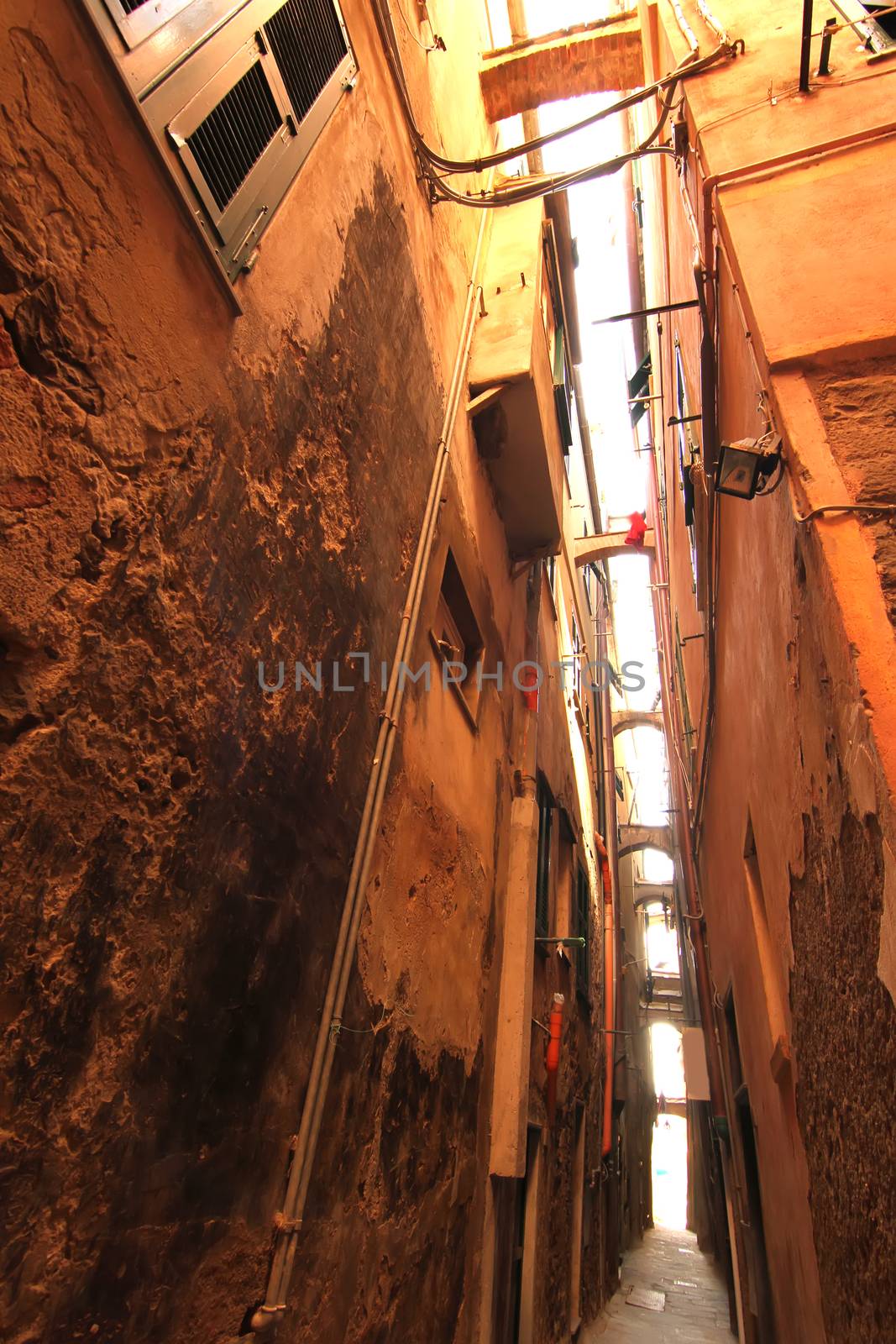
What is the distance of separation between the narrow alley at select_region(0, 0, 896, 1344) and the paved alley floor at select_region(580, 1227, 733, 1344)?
2255mm

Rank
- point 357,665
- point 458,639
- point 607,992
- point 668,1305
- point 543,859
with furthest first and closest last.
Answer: point 607,992 → point 668,1305 → point 543,859 → point 458,639 → point 357,665

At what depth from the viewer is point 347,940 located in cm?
280

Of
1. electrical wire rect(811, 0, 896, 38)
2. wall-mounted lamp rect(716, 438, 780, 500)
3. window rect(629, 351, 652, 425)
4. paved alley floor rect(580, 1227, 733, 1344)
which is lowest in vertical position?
paved alley floor rect(580, 1227, 733, 1344)

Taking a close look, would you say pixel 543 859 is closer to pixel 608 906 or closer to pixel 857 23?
pixel 857 23

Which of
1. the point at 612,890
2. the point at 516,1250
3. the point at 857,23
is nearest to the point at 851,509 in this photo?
the point at 857,23

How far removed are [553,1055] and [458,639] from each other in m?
3.68

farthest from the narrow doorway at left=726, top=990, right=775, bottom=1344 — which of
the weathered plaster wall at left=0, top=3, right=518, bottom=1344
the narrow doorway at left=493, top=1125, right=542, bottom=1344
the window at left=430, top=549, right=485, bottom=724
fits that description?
the window at left=430, top=549, right=485, bottom=724

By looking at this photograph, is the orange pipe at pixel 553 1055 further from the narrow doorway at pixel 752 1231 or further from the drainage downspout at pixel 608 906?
the drainage downspout at pixel 608 906

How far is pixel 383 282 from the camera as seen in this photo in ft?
12.6

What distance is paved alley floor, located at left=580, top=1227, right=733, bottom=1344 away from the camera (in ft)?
26.5

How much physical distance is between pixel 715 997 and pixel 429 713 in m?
7.78

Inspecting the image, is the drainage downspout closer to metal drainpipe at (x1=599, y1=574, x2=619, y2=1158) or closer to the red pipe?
metal drainpipe at (x1=599, y1=574, x2=619, y2=1158)

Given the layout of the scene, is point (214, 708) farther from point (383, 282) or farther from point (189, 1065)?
point (383, 282)

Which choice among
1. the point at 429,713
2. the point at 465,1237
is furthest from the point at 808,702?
the point at 465,1237
